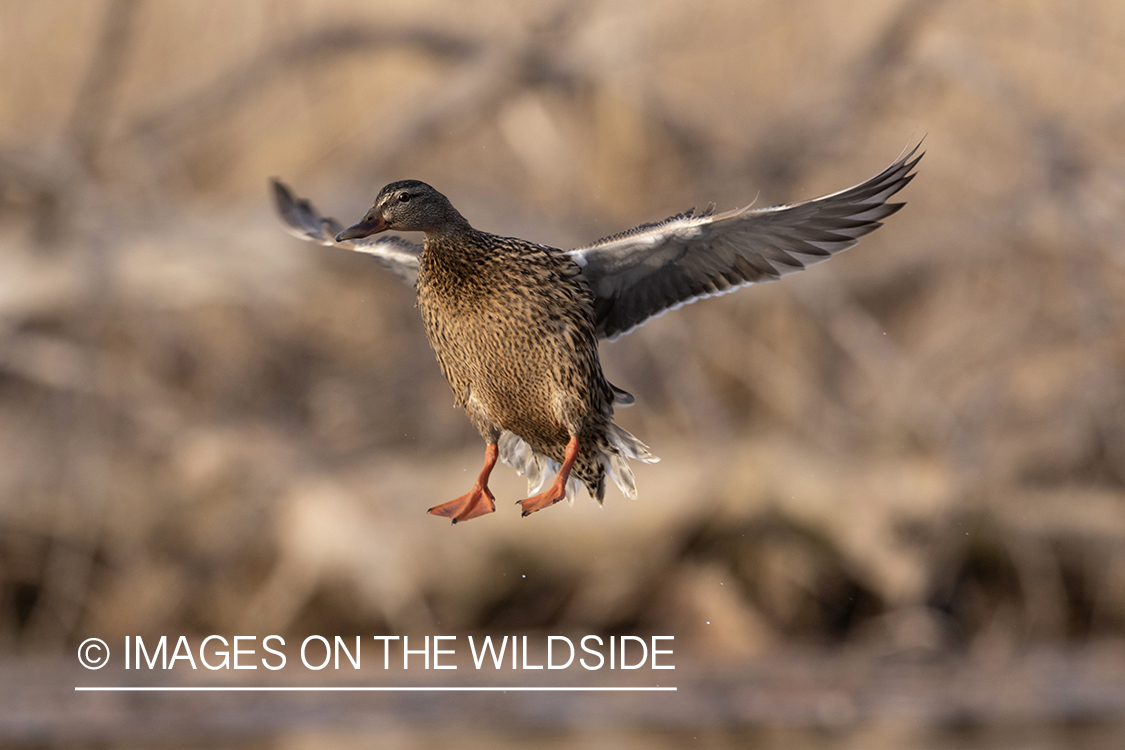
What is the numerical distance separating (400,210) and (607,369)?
6.05 metres

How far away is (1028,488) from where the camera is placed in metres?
9.88

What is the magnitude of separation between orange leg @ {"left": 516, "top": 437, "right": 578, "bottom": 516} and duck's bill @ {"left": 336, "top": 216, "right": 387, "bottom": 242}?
2.10 feet

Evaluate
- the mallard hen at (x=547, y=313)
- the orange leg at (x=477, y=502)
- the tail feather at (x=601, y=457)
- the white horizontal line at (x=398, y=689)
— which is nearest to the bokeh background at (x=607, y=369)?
the white horizontal line at (x=398, y=689)

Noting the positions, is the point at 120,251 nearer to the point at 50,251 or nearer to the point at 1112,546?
the point at 50,251

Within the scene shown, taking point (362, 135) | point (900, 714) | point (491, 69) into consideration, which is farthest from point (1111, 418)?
point (362, 135)

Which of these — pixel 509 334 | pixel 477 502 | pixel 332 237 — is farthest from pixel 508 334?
pixel 332 237

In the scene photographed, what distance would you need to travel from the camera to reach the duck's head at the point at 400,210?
2.96 m

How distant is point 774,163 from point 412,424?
3182 mm

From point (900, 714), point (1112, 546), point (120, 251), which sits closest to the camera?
point (900, 714)

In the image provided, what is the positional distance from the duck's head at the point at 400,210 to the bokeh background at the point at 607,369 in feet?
18.6

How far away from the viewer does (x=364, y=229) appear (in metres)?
2.95

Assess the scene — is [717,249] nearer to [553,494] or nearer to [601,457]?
[601,457]

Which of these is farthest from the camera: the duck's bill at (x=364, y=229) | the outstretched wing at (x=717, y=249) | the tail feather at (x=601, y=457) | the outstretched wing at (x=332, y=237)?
the outstretched wing at (x=332, y=237)

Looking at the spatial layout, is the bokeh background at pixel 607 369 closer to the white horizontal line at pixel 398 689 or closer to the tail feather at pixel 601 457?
the white horizontal line at pixel 398 689
